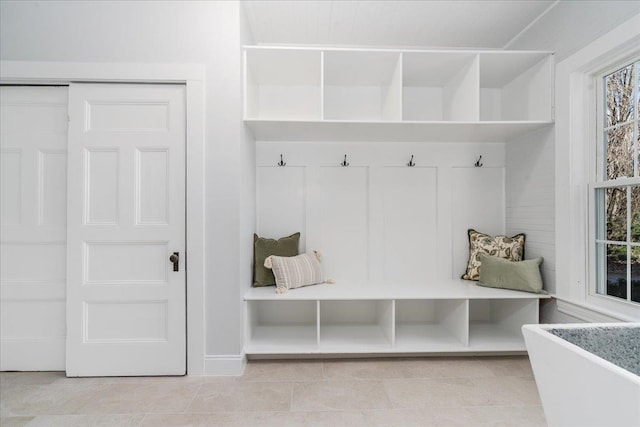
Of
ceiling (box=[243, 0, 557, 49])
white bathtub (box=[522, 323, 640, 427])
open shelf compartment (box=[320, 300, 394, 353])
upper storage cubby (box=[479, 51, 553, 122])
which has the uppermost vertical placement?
ceiling (box=[243, 0, 557, 49])

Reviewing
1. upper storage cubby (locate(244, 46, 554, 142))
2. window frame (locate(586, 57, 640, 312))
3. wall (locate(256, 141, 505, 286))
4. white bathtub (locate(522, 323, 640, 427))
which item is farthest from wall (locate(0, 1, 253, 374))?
window frame (locate(586, 57, 640, 312))

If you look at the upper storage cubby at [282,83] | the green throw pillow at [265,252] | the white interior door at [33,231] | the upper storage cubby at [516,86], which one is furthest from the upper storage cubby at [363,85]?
the white interior door at [33,231]

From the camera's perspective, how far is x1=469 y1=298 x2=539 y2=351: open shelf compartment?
2.51m

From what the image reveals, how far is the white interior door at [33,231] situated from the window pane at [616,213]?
141 inches

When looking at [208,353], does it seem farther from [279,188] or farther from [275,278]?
[279,188]

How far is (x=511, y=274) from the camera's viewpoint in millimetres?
2541

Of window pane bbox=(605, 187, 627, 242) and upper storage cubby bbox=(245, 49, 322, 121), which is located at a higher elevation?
upper storage cubby bbox=(245, 49, 322, 121)

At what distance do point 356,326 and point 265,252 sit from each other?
40.6 inches

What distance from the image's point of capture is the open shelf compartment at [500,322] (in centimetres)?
251

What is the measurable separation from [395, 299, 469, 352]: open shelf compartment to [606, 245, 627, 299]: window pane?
0.87 m

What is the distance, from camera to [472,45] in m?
2.92

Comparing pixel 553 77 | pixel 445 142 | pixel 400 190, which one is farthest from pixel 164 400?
pixel 553 77

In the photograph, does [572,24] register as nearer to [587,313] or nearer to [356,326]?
[587,313]

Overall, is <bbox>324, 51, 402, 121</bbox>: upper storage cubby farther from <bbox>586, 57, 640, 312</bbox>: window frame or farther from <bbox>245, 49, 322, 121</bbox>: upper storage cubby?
<bbox>586, 57, 640, 312</bbox>: window frame
